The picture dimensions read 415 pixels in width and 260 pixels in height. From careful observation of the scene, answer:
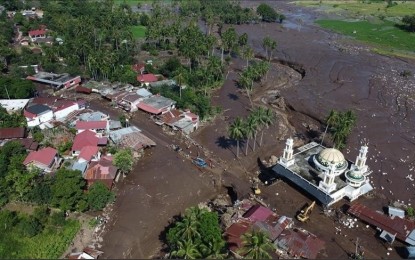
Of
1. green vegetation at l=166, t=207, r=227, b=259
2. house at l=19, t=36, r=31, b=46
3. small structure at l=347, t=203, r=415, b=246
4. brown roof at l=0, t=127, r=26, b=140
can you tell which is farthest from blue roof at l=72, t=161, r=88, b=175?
house at l=19, t=36, r=31, b=46

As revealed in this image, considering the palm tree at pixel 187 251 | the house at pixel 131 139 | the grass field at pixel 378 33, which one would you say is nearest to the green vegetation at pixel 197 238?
the palm tree at pixel 187 251

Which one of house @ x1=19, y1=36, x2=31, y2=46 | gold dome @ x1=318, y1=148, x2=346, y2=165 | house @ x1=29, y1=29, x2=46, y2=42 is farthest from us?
house @ x1=29, y1=29, x2=46, y2=42

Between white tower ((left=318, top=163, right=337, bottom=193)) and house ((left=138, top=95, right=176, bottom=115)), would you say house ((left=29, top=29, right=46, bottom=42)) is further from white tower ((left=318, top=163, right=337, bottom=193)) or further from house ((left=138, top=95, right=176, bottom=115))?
white tower ((left=318, top=163, right=337, bottom=193))

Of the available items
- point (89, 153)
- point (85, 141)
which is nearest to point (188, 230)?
point (89, 153)

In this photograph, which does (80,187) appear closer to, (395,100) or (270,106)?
(270,106)

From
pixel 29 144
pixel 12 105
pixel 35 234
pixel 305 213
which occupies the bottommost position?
pixel 305 213

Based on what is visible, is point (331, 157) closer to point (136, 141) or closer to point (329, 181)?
point (329, 181)
